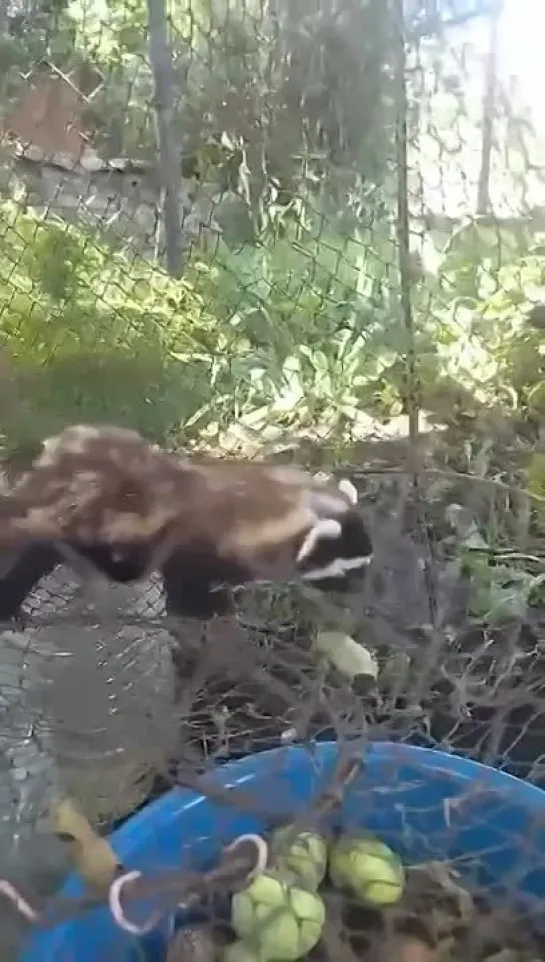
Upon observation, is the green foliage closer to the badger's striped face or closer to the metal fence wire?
the metal fence wire

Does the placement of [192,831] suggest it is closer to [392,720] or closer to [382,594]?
[392,720]

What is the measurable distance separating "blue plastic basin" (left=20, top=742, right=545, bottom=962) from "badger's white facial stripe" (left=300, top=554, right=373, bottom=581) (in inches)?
8.3

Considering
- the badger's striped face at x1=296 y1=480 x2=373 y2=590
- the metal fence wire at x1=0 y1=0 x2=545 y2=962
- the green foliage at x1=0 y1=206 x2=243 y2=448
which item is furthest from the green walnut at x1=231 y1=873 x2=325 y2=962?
the green foliage at x1=0 y1=206 x2=243 y2=448

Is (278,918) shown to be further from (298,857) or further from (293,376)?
(293,376)

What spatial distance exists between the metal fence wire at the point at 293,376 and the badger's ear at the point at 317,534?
32 mm

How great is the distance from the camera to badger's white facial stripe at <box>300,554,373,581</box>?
916 mm

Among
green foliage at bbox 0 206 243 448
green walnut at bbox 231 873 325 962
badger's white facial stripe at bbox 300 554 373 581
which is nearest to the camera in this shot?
green walnut at bbox 231 873 325 962

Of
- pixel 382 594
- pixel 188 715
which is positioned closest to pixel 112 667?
pixel 188 715

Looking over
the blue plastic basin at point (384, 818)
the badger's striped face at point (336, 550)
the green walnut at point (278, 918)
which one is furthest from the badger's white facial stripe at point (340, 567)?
the green walnut at point (278, 918)

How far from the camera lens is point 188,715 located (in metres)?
0.72

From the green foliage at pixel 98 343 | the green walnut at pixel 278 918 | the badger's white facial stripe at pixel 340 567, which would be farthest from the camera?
the green foliage at pixel 98 343

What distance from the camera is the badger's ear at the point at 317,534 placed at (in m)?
0.95

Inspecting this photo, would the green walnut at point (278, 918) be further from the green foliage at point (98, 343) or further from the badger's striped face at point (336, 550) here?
the green foliage at point (98, 343)

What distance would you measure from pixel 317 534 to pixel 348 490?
72mm
